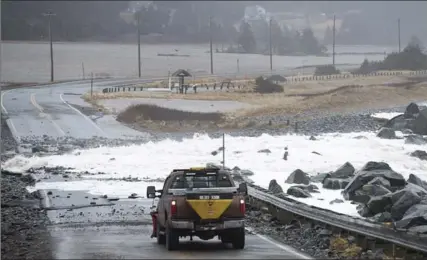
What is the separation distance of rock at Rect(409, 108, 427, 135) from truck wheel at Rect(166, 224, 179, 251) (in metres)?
33.0

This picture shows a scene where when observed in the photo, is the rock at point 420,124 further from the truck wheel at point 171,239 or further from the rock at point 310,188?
the truck wheel at point 171,239

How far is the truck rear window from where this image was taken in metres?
14.9

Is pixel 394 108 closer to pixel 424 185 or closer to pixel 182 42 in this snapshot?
pixel 424 185

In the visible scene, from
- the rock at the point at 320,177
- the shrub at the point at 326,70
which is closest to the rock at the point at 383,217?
the rock at the point at 320,177

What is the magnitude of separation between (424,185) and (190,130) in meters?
25.2

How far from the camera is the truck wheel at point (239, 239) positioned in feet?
47.9

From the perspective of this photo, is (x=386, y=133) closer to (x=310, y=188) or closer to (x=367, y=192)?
(x=310, y=188)

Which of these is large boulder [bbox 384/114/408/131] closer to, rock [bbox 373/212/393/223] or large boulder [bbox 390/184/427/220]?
large boulder [bbox 390/184/427/220]

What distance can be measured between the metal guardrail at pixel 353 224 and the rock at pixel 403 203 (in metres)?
2.30

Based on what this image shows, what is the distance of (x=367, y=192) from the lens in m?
23.9

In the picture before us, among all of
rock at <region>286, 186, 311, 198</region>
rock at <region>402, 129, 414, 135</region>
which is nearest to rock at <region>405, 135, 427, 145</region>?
rock at <region>402, 129, 414, 135</region>

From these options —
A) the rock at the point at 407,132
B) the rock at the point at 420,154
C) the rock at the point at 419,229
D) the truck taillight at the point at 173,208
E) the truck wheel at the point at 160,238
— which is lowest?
the rock at the point at 420,154

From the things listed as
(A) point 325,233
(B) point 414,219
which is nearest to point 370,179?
(B) point 414,219

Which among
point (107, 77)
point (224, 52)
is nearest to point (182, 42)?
point (224, 52)
